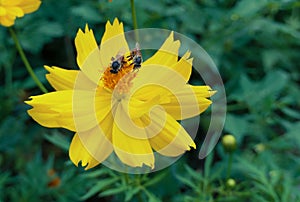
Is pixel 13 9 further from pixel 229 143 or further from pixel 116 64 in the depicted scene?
pixel 229 143

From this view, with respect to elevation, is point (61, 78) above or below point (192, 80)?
above

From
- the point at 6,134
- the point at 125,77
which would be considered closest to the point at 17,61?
the point at 6,134

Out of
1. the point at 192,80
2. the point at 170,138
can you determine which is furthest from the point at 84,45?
the point at 192,80

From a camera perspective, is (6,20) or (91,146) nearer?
(91,146)

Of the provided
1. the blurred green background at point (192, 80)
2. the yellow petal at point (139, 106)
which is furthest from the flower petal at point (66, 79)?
the blurred green background at point (192, 80)

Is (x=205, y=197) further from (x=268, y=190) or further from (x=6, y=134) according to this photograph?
(x=6, y=134)

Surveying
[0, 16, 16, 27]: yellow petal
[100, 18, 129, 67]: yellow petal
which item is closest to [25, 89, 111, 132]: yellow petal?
[100, 18, 129, 67]: yellow petal

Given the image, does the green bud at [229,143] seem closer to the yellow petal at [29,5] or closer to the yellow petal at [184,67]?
the yellow petal at [184,67]
